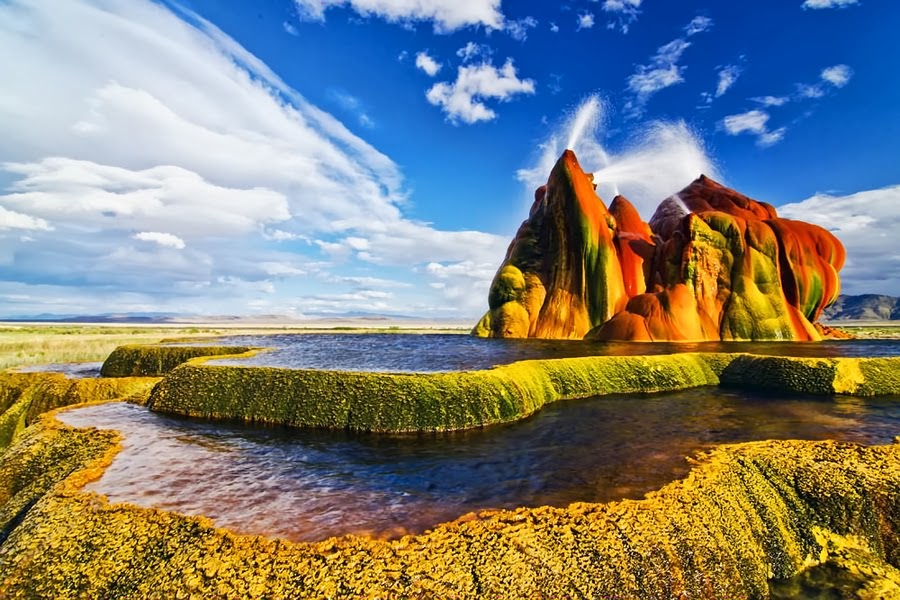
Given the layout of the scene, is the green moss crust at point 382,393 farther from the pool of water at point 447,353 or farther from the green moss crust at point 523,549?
the green moss crust at point 523,549

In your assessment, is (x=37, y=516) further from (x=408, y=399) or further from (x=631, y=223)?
(x=631, y=223)

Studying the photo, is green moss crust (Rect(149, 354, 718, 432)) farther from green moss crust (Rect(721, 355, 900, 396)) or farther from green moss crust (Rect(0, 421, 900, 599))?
green moss crust (Rect(721, 355, 900, 396))

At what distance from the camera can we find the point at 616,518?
327 inches

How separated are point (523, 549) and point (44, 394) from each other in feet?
79.4

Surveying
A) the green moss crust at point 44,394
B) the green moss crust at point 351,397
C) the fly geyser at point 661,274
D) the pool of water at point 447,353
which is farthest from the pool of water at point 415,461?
the fly geyser at point 661,274

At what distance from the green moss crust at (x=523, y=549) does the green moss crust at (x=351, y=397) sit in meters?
7.21

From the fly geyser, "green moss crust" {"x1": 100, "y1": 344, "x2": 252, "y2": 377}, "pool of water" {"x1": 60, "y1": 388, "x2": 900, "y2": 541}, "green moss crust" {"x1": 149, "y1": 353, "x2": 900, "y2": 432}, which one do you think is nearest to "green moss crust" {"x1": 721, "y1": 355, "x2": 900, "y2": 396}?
"green moss crust" {"x1": 149, "y1": 353, "x2": 900, "y2": 432}

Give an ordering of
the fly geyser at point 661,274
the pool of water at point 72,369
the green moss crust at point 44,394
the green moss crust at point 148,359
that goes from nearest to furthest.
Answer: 1. the green moss crust at point 44,394
2. the pool of water at point 72,369
3. the green moss crust at point 148,359
4. the fly geyser at point 661,274

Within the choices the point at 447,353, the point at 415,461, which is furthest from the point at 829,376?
the point at 447,353

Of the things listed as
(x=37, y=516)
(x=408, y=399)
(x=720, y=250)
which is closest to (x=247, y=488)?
(x=37, y=516)

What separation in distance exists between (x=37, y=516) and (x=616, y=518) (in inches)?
431

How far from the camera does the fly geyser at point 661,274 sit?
178 ft

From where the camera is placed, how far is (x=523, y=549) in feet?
24.0

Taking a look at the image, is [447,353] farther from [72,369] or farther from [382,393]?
[72,369]
